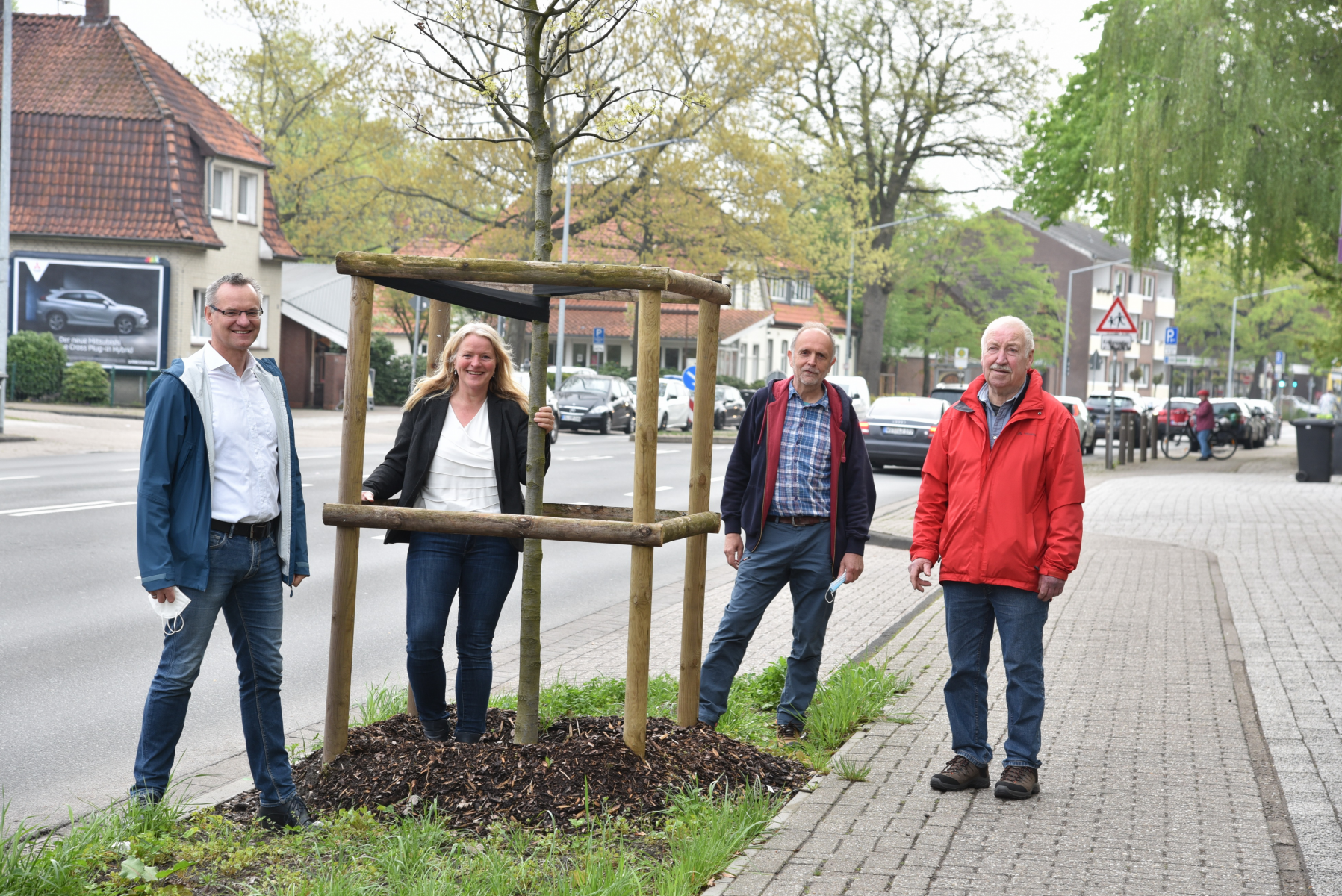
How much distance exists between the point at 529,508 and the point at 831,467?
1.46m

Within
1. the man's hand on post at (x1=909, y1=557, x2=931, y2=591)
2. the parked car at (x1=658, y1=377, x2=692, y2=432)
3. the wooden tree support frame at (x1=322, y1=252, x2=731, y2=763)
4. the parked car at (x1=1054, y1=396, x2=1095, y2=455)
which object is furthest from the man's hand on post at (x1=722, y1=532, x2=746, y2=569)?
the parked car at (x1=658, y1=377, x2=692, y2=432)

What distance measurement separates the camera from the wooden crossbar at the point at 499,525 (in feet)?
15.4

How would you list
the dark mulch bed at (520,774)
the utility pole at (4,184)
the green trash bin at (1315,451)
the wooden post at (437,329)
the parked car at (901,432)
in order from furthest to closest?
the green trash bin at (1315,451) < the parked car at (901,432) < the utility pole at (4,184) < the wooden post at (437,329) < the dark mulch bed at (520,774)

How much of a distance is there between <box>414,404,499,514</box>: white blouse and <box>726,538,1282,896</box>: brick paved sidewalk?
5.23 feet

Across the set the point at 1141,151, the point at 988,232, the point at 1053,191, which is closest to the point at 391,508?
the point at 1141,151

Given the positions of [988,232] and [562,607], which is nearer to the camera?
[562,607]

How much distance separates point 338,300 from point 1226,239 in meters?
25.7

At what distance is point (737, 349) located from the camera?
2574 inches

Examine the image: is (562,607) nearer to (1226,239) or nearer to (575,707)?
(575,707)

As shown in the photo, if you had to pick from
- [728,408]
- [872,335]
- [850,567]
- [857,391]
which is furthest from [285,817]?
[872,335]

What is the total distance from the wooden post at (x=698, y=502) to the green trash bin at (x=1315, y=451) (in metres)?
22.6

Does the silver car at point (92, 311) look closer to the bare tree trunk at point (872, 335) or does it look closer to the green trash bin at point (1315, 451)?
the bare tree trunk at point (872, 335)

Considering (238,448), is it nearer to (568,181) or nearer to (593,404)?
(568,181)

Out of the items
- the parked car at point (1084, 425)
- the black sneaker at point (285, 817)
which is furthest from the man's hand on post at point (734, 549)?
the parked car at point (1084, 425)
